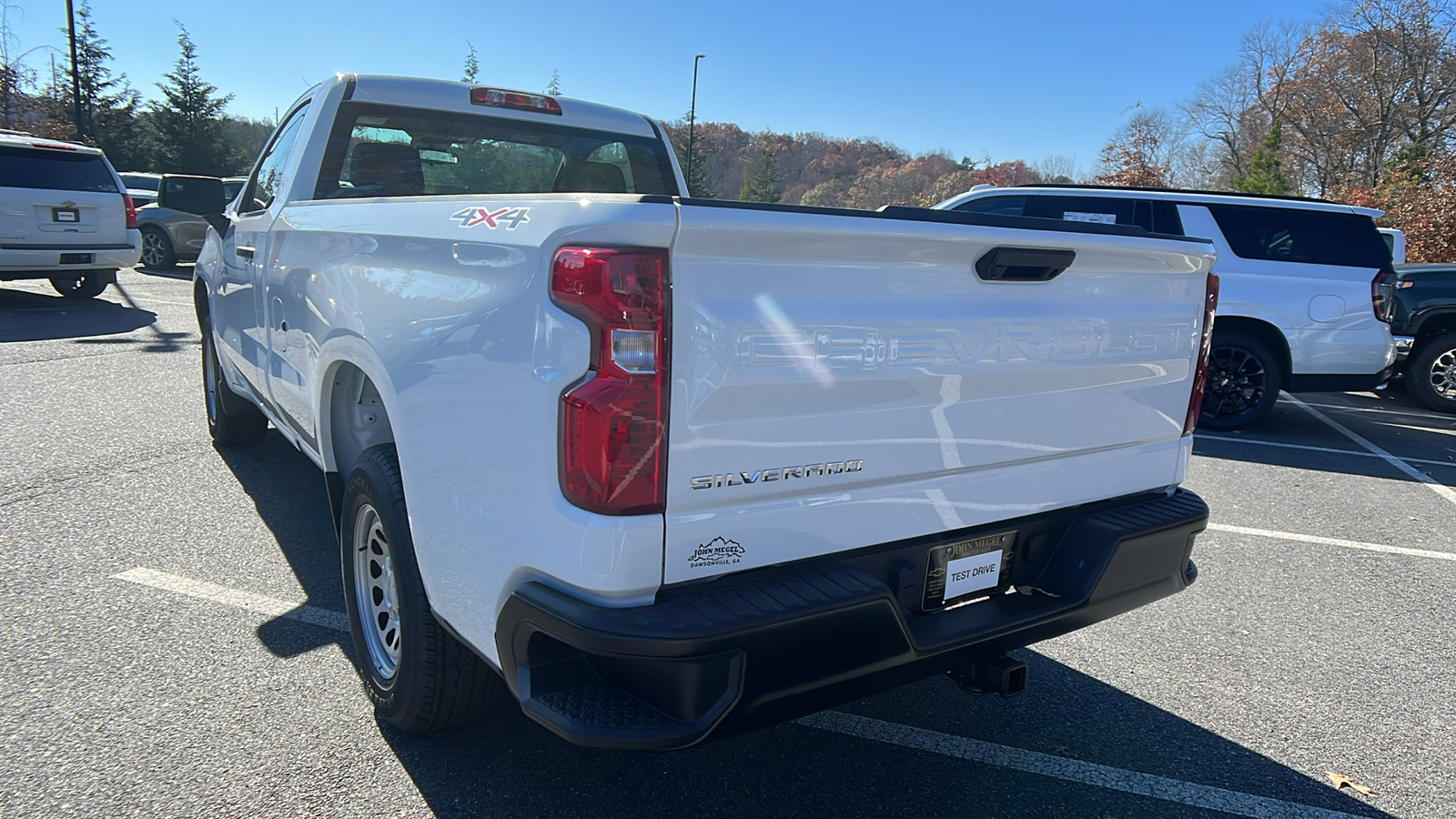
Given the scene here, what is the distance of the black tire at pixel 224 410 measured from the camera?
18.0ft

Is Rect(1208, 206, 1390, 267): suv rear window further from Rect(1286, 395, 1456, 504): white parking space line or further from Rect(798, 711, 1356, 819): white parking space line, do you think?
Rect(798, 711, 1356, 819): white parking space line

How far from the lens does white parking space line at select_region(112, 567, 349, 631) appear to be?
3.53 m

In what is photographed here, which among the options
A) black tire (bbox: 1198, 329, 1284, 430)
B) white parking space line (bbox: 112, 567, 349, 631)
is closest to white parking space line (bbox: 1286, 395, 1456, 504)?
black tire (bbox: 1198, 329, 1284, 430)

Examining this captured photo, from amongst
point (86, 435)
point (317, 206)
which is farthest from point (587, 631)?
point (86, 435)

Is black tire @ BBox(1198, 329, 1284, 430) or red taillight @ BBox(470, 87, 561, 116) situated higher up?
red taillight @ BBox(470, 87, 561, 116)

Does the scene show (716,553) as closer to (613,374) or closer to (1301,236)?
(613,374)

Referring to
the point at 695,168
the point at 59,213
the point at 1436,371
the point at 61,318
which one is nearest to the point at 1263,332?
the point at 1436,371

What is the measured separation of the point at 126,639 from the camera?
10.7ft

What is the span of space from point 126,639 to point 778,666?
2.66 metres

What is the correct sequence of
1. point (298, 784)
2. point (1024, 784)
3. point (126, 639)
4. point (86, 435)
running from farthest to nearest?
point (86, 435) → point (126, 639) → point (1024, 784) → point (298, 784)

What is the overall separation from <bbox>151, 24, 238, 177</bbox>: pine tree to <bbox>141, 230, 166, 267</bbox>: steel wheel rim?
1813 cm

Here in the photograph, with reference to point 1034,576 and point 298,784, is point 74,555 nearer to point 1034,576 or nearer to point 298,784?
point 298,784

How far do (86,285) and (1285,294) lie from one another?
48.7 ft

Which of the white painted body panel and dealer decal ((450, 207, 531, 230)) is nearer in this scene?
the white painted body panel
